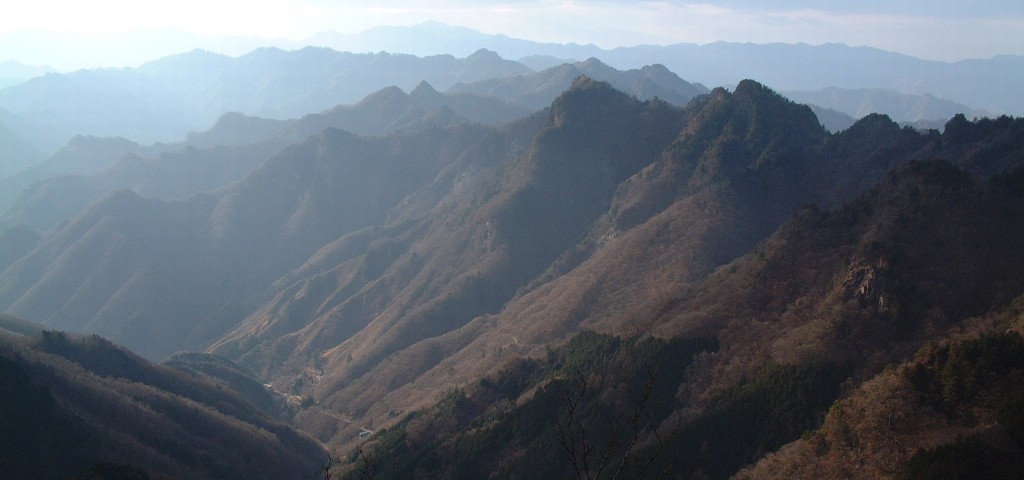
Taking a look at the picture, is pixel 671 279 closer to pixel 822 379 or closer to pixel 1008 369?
pixel 822 379

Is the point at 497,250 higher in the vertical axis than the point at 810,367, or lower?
lower

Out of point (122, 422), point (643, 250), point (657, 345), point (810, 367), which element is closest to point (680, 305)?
point (657, 345)

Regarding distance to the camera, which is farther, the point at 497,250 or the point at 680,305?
the point at 497,250

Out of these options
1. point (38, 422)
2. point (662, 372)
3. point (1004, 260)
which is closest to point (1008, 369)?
point (1004, 260)

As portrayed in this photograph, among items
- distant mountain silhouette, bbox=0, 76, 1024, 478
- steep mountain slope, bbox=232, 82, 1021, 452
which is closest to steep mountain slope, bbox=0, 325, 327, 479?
distant mountain silhouette, bbox=0, 76, 1024, 478

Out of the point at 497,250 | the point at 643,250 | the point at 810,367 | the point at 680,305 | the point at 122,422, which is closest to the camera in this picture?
the point at 810,367

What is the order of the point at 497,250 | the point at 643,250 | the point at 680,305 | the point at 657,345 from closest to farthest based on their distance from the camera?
the point at 657,345 < the point at 680,305 < the point at 643,250 < the point at 497,250

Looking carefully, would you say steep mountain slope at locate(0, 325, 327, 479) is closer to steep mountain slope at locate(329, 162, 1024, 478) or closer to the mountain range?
the mountain range

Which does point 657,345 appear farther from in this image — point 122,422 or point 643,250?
point 122,422

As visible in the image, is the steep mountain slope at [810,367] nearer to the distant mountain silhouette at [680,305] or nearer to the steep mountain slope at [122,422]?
the distant mountain silhouette at [680,305]
